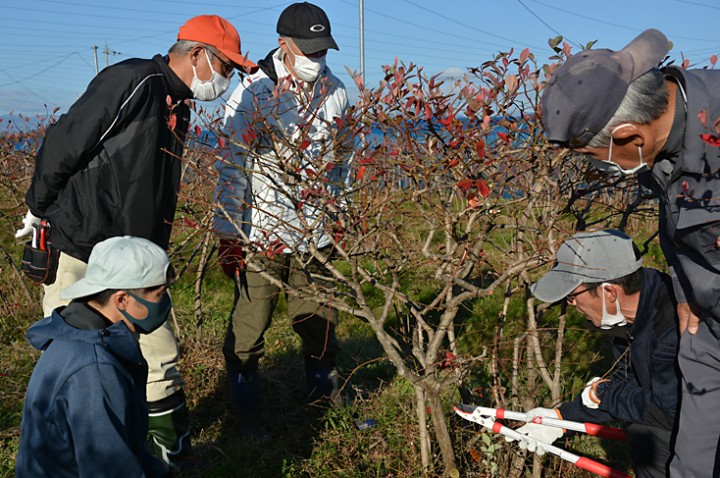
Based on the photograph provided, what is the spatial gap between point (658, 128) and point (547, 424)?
5.13 ft

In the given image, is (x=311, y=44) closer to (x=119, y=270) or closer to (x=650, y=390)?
(x=119, y=270)

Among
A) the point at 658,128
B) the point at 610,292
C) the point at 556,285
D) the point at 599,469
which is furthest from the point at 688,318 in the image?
the point at 599,469

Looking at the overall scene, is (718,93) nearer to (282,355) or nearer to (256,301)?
(256,301)

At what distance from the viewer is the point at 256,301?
364cm

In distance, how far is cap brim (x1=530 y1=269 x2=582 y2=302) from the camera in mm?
2492

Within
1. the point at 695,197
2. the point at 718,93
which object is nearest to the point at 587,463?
the point at 695,197

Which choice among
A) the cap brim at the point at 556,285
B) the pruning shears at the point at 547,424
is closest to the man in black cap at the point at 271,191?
the pruning shears at the point at 547,424

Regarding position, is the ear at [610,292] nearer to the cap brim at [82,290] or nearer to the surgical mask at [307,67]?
the cap brim at [82,290]

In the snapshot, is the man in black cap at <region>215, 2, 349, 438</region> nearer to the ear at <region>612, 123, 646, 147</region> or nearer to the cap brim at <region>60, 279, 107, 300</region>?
the cap brim at <region>60, 279, 107, 300</region>

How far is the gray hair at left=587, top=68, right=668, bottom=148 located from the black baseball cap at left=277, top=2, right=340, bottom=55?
2.06 metres

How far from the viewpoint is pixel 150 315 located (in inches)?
91.7

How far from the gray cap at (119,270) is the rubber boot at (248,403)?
156 cm

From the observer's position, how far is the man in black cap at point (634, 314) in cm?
244

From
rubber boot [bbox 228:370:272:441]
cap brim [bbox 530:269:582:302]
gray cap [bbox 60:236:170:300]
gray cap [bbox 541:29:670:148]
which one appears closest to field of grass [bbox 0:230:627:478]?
rubber boot [bbox 228:370:272:441]
